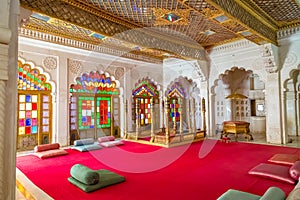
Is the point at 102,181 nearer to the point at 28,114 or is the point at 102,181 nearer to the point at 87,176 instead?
the point at 87,176

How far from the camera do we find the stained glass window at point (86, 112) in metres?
8.41

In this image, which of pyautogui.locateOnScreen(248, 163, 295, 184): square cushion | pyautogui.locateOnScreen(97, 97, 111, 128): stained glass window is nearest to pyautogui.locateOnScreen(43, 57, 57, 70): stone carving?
pyautogui.locateOnScreen(97, 97, 111, 128): stained glass window

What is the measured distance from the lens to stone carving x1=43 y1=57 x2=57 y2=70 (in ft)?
23.4

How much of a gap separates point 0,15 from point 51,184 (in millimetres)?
2986

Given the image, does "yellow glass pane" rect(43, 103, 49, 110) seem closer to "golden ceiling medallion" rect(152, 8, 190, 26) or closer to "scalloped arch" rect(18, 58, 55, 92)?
"scalloped arch" rect(18, 58, 55, 92)

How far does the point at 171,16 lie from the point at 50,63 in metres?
4.58

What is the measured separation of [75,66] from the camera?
7840mm

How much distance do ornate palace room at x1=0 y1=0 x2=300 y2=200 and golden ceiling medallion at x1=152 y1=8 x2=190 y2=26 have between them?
5cm

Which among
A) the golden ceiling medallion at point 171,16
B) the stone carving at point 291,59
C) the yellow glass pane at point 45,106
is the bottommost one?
the yellow glass pane at point 45,106

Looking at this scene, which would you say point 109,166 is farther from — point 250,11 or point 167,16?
point 250,11

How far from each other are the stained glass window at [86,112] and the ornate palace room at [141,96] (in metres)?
0.04

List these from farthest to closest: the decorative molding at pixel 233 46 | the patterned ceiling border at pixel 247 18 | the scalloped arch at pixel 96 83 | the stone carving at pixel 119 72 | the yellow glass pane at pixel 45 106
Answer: the stone carving at pixel 119 72 → the scalloped arch at pixel 96 83 → the decorative molding at pixel 233 46 → the yellow glass pane at pixel 45 106 → the patterned ceiling border at pixel 247 18

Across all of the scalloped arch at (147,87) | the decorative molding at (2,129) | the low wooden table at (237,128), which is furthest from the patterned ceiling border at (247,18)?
the scalloped arch at (147,87)

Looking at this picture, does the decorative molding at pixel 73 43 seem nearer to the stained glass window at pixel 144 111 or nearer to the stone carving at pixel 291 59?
the stained glass window at pixel 144 111
